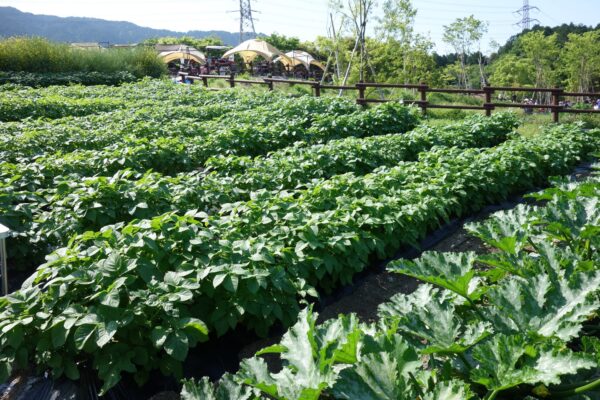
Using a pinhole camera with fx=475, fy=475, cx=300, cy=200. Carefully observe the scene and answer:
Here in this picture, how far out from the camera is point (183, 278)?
2.68m

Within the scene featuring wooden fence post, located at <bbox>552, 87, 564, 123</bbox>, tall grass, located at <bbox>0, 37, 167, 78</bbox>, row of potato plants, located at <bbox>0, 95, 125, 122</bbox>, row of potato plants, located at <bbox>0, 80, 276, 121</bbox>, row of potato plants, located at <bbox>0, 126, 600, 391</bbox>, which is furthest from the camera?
tall grass, located at <bbox>0, 37, 167, 78</bbox>

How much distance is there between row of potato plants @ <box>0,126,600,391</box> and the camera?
2.42 m

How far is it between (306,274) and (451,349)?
66.1 inches

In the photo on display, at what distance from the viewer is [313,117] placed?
9.64 meters

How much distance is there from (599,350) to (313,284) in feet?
6.78

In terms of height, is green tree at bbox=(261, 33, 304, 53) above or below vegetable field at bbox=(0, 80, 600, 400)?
above

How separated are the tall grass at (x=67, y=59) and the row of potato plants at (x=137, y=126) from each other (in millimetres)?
15047

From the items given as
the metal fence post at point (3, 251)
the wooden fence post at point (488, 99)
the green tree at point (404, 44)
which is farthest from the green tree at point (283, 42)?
the metal fence post at point (3, 251)

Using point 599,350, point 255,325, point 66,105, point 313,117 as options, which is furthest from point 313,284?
point 66,105

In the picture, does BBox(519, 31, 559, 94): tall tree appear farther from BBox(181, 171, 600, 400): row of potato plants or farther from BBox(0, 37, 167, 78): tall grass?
BBox(181, 171, 600, 400): row of potato plants

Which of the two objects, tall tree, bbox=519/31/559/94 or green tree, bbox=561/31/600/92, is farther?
tall tree, bbox=519/31/559/94

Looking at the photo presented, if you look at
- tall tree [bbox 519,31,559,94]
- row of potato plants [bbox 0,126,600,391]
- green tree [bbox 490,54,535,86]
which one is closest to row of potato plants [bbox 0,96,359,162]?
row of potato plants [bbox 0,126,600,391]

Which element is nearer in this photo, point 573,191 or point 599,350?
point 599,350

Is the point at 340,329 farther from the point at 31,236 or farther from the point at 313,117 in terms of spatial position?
the point at 313,117
